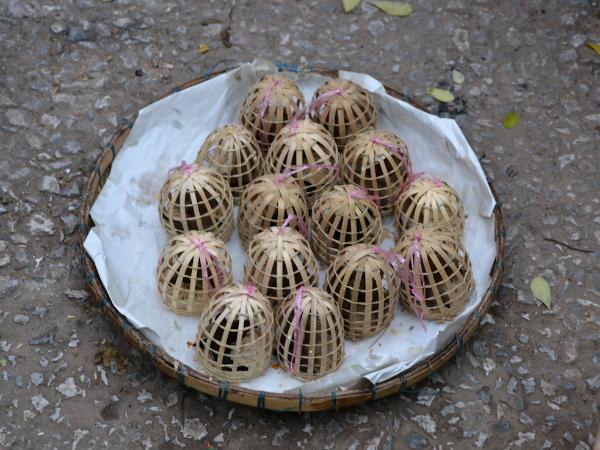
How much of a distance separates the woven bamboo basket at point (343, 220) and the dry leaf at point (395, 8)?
1249 mm

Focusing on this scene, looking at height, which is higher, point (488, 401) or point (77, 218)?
point (77, 218)

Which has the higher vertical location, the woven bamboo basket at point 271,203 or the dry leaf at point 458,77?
the woven bamboo basket at point 271,203

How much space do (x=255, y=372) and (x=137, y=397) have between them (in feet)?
1.14

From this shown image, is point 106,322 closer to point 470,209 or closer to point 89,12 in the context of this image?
point 470,209

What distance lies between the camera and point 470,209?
278cm

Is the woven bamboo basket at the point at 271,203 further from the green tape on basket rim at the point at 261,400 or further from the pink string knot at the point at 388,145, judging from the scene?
the green tape on basket rim at the point at 261,400

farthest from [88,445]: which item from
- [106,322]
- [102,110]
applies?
[102,110]

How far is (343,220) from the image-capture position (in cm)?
250

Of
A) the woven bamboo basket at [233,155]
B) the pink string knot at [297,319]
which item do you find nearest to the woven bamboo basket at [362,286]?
the pink string knot at [297,319]

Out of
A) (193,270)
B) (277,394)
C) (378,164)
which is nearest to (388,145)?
(378,164)

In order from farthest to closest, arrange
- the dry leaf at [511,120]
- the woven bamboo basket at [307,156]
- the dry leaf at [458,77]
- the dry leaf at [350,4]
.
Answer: the dry leaf at [350,4] → the dry leaf at [458,77] → the dry leaf at [511,120] → the woven bamboo basket at [307,156]

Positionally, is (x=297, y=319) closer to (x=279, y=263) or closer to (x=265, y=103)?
(x=279, y=263)

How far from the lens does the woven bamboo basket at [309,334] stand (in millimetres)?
2277

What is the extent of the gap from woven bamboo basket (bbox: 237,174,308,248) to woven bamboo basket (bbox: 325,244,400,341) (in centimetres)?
20
